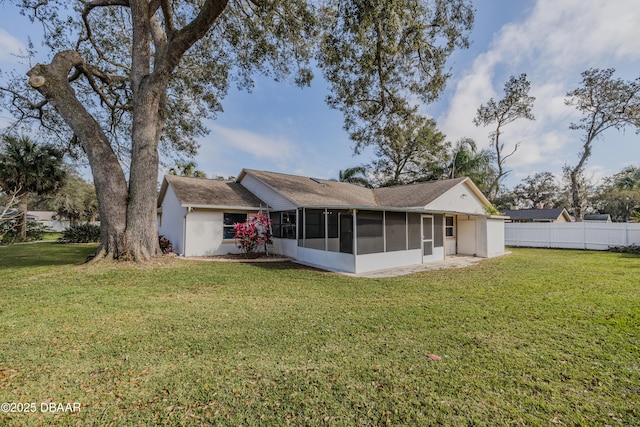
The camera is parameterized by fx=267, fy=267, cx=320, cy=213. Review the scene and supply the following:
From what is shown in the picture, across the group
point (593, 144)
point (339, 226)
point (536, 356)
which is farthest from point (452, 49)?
point (593, 144)

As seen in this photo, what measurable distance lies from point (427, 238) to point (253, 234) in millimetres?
8015

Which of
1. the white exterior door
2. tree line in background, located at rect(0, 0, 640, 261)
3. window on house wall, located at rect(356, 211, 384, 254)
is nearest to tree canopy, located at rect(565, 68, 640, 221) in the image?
the white exterior door

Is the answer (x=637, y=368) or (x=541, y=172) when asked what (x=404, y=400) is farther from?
(x=541, y=172)

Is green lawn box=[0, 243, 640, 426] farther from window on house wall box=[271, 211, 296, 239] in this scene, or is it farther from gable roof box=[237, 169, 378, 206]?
gable roof box=[237, 169, 378, 206]

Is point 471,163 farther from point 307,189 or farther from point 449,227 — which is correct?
point 307,189

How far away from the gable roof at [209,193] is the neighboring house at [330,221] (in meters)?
0.05

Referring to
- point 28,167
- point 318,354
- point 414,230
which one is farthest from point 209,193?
point 28,167

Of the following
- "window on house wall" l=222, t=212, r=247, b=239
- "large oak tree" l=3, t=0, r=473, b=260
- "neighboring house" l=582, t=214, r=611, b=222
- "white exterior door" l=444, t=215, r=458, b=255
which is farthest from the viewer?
"neighboring house" l=582, t=214, r=611, b=222

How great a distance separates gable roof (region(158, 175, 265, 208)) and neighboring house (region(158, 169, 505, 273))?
0.15ft

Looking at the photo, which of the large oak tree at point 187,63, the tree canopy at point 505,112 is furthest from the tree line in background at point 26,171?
the tree canopy at point 505,112

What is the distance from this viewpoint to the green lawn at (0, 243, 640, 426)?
251 cm

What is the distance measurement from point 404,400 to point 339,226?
9.93m

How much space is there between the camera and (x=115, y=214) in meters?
9.26

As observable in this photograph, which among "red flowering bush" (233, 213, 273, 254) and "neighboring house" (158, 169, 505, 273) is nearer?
"neighboring house" (158, 169, 505, 273)
